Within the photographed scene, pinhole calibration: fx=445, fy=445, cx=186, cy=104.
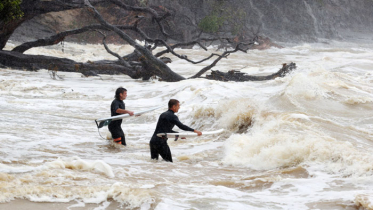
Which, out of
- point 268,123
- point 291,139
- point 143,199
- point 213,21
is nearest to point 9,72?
point 268,123

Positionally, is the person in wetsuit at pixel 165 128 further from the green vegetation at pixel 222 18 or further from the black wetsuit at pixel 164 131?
the green vegetation at pixel 222 18

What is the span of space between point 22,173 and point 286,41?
122ft

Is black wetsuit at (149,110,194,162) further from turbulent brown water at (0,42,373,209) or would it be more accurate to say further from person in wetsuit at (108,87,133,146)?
person in wetsuit at (108,87,133,146)

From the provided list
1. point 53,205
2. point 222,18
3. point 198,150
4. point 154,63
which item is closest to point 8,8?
point 198,150

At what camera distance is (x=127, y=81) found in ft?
55.6

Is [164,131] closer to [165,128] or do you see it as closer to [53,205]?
[165,128]

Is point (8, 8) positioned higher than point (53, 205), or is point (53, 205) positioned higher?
point (8, 8)

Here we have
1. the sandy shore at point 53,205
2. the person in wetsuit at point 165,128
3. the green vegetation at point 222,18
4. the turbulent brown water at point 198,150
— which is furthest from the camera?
the green vegetation at point 222,18


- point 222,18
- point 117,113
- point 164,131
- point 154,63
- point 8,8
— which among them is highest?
point 222,18

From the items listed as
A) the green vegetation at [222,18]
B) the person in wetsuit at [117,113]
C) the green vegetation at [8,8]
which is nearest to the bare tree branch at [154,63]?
the green vegetation at [8,8]

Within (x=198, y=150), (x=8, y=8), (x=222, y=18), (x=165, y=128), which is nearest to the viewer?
(x=165, y=128)

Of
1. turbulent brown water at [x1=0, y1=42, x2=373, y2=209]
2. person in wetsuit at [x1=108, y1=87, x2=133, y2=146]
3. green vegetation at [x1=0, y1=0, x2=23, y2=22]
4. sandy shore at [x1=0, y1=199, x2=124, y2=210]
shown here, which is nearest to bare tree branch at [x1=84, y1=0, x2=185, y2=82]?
turbulent brown water at [x1=0, y1=42, x2=373, y2=209]

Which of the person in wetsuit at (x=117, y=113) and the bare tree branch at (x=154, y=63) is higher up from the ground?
the bare tree branch at (x=154, y=63)

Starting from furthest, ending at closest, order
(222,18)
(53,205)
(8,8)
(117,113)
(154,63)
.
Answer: (222,18) → (154,63) → (8,8) → (117,113) → (53,205)
